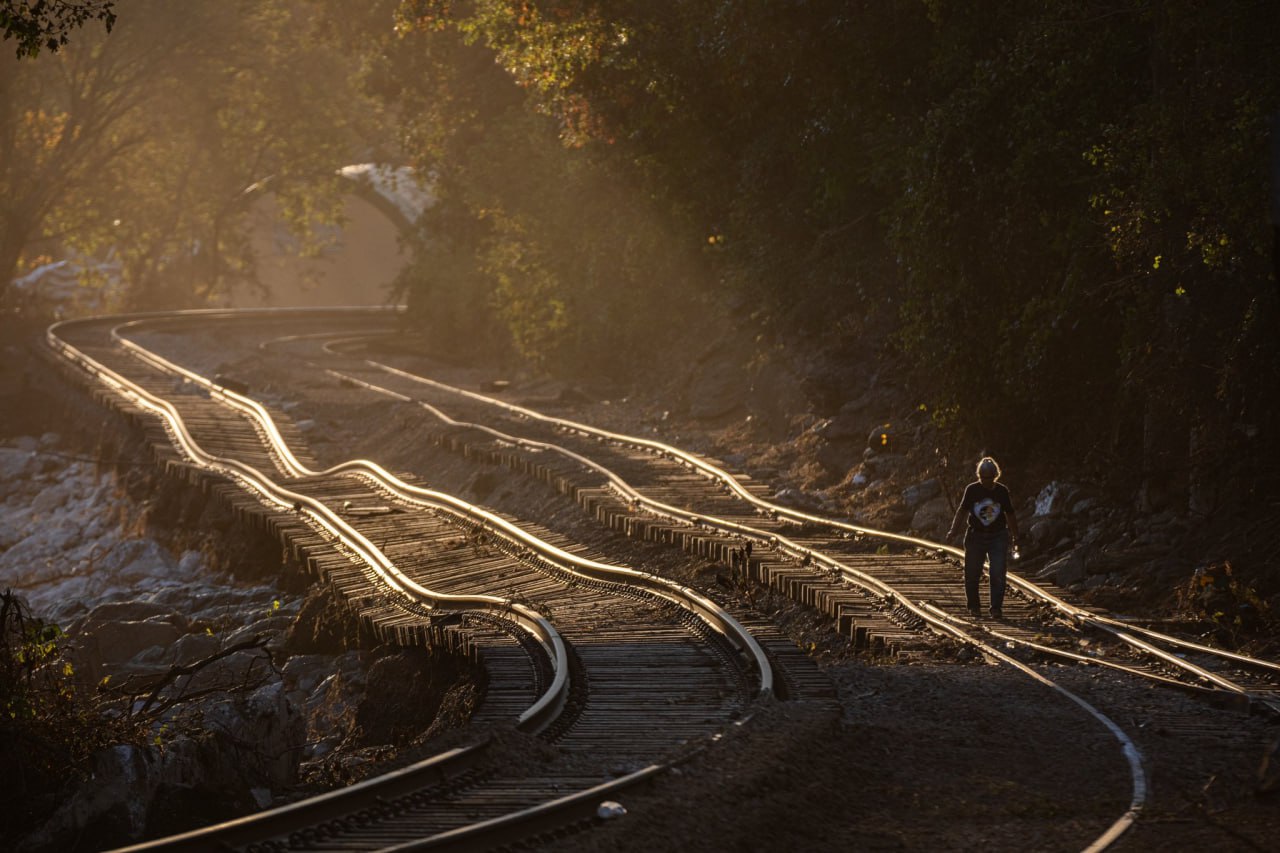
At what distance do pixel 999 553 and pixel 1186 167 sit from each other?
412 centimetres

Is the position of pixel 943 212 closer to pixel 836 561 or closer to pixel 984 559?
pixel 836 561

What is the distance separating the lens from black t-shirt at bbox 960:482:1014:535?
44.3 feet

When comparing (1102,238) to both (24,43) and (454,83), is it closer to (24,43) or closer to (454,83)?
(24,43)

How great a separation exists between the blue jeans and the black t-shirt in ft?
0.18

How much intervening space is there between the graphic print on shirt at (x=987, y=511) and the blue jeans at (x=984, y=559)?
4.6 inches

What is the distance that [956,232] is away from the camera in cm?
1842

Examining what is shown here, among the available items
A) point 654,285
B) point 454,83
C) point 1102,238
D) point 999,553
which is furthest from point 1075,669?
point 454,83

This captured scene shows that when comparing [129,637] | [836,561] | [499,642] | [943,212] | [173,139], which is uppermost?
[173,139]

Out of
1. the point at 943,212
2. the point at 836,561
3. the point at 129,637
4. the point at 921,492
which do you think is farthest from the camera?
the point at 921,492

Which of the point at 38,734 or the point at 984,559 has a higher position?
the point at 984,559

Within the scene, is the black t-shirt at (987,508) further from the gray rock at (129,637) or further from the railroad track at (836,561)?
the gray rock at (129,637)

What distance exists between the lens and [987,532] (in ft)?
44.3

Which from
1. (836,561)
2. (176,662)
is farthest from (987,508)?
(176,662)

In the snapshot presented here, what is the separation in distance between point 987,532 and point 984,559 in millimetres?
235
